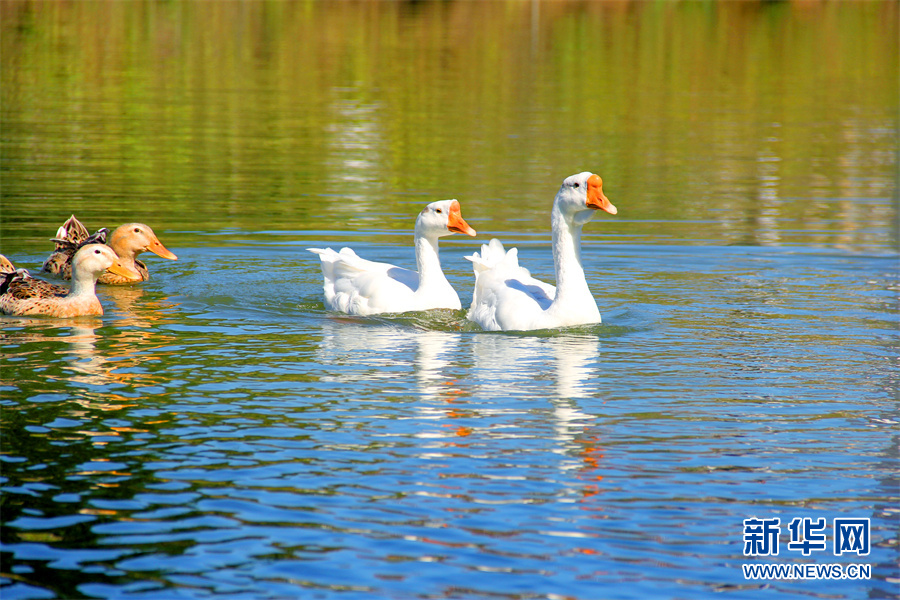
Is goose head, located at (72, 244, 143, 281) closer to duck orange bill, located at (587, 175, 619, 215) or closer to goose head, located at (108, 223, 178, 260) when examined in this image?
goose head, located at (108, 223, 178, 260)

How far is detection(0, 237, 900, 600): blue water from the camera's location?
727 centimetres

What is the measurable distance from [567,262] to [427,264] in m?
1.84

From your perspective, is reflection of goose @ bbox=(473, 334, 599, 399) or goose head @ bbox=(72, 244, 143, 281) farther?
goose head @ bbox=(72, 244, 143, 281)

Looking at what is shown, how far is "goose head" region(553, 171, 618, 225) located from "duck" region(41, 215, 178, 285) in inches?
232

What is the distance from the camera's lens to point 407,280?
14391mm

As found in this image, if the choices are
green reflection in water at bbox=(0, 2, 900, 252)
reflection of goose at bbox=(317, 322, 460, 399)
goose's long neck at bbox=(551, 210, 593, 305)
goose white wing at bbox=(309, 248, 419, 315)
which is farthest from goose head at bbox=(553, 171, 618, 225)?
green reflection in water at bbox=(0, 2, 900, 252)

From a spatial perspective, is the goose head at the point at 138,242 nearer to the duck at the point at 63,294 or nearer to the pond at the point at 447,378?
the pond at the point at 447,378

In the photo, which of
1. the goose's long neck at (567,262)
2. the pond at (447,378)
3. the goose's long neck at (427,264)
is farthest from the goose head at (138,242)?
the goose's long neck at (567,262)

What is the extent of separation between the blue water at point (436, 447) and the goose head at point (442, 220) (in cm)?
107

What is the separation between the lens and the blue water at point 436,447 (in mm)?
7273

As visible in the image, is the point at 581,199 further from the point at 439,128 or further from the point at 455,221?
the point at 439,128

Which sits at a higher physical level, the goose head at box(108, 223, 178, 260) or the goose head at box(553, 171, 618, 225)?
the goose head at box(553, 171, 618, 225)

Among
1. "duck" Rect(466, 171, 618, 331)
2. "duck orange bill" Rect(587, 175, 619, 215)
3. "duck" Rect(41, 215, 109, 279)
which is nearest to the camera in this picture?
"duck orange bill" Rect(587, 175, 619, 215)

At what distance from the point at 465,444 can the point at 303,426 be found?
54.5 inches
